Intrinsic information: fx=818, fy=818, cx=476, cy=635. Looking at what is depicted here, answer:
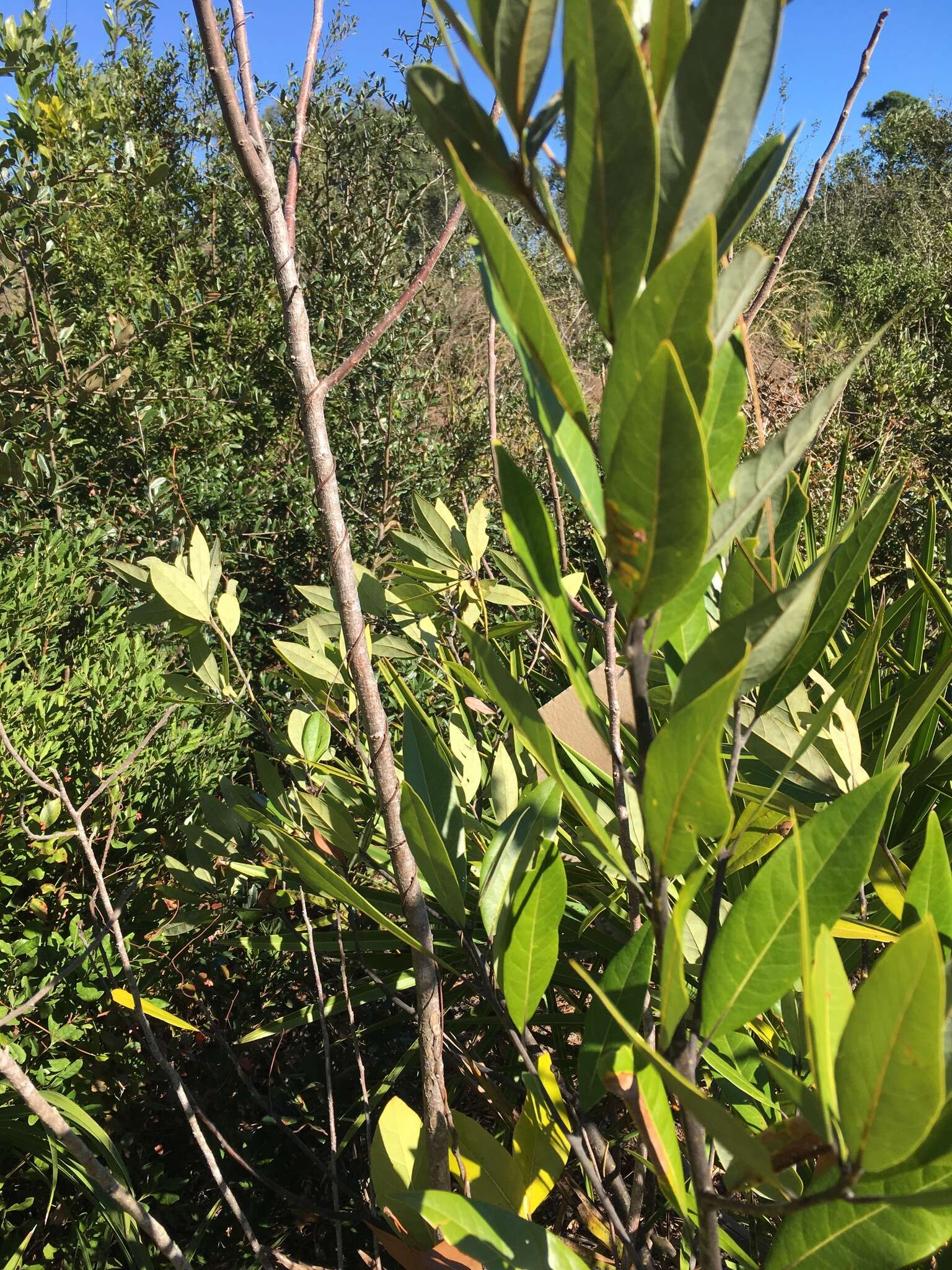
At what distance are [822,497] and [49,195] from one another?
353cm

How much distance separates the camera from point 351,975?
1.00 m

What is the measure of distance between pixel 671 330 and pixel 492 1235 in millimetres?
322

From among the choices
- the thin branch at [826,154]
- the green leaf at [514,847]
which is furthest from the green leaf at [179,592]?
the thin branch at [826,154]

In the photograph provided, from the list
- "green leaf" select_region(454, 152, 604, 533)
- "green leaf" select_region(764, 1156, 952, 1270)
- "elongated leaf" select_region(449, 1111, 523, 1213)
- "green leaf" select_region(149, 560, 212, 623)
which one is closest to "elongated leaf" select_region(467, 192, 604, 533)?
"green leaf" select_region(454, 152, 604, 533)

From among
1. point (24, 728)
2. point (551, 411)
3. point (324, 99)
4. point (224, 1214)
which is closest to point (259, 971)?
point (224, 1214)

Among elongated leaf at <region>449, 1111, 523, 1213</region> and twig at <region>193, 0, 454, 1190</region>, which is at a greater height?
twig at <region>193, 0, 454, 1190</region>

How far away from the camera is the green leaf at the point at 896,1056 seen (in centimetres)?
20

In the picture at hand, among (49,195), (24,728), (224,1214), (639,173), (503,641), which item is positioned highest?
(49,195)

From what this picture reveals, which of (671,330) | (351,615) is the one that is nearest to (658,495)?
(671,330)

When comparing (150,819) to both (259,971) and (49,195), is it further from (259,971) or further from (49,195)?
(49,195)

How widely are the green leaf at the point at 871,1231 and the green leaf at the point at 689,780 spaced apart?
0.12m

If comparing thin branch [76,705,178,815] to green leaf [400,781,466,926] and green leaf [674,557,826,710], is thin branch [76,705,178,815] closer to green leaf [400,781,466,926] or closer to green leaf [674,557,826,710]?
green leaf [400,781,466,926]

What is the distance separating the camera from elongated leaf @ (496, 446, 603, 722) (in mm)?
286

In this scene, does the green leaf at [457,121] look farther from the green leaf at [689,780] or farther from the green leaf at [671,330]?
the green leaf at [689,780]
